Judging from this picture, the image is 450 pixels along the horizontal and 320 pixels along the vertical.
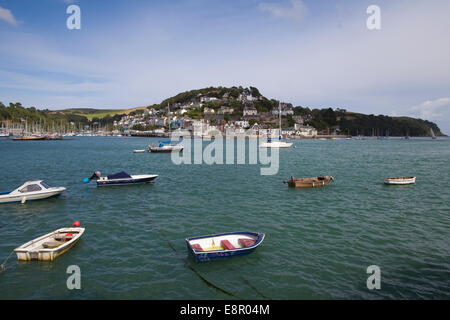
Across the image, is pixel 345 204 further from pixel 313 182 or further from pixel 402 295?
pixel 402 295

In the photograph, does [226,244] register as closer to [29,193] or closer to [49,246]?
[49,246]

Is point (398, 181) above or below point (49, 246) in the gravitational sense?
above

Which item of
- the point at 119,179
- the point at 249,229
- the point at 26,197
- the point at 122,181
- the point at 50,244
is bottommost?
the point at 249,229

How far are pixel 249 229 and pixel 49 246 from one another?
11598 millimetres

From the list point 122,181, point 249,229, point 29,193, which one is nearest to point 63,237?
point 249,229

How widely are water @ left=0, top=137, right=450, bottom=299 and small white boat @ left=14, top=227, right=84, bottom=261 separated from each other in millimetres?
442

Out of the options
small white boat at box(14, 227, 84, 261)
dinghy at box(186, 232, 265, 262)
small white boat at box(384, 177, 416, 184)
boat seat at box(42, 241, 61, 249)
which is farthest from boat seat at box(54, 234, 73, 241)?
small white boat at box(384, 177, 416, 184)

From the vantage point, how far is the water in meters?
11.5

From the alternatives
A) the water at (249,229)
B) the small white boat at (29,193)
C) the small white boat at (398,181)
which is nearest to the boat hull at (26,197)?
the small white boat at (29,193)

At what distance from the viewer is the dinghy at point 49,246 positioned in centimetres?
1350

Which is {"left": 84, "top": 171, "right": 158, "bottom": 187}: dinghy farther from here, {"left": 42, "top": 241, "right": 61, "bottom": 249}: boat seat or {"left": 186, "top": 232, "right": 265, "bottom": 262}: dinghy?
{"left": 186, "top": 232, "right": 265, "bottom": 262}: dinghy

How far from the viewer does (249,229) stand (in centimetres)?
1811

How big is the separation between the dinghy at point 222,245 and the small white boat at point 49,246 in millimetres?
6614

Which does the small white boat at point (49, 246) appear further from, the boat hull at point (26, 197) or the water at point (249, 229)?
the boat hull at point (26, 197)
